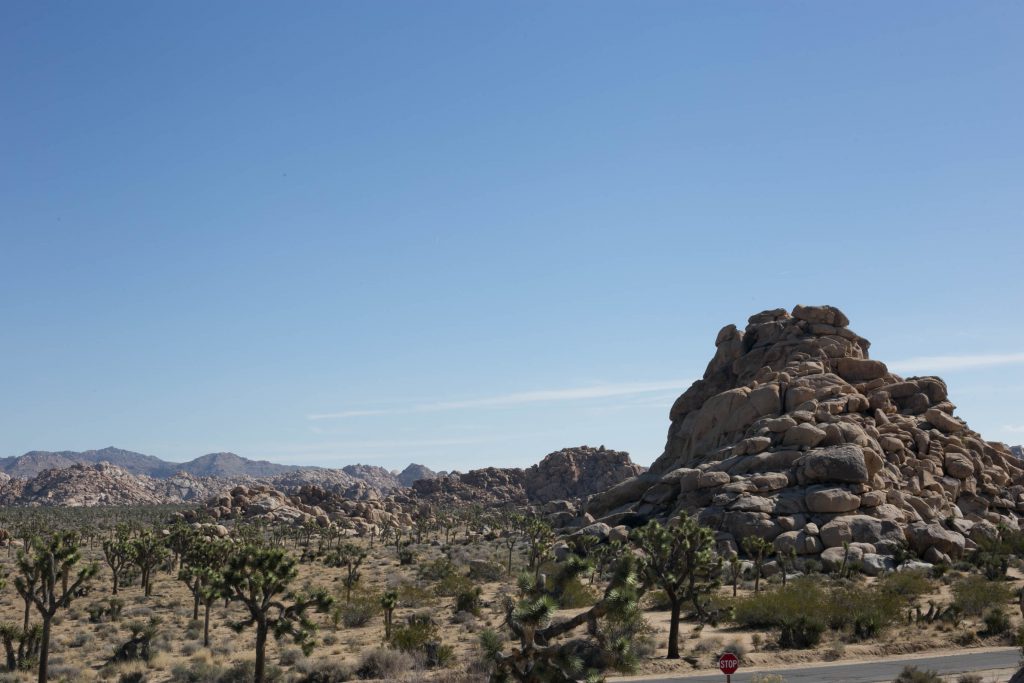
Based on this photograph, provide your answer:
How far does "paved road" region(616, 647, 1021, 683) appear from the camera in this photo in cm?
2455

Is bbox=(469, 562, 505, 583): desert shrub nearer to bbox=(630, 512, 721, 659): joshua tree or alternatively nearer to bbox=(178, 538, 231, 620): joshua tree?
bbox=(178, 538, 231, 620): joshua tree

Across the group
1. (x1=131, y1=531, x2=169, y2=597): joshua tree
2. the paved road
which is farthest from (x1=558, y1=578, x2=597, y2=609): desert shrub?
(x1=131, y1=531, x2=169, y2=597): joshua tree

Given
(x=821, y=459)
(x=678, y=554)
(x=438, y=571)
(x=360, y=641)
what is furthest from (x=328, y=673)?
(x=821, y=459)

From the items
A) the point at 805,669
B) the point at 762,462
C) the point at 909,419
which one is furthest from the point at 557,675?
the point at 909,419

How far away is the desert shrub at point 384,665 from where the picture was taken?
2794cm

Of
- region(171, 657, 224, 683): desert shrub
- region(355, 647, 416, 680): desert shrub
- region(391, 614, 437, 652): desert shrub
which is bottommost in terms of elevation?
region(171, 657, 224, 683): desert shrub

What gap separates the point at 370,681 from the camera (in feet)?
87.0

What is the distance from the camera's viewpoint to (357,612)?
4112 cm

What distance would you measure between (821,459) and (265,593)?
46.9 m

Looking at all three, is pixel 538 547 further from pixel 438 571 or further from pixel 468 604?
pixel 468 604

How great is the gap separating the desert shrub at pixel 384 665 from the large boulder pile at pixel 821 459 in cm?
3198

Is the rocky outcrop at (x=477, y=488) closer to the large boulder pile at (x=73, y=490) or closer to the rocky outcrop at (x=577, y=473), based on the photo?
the rocky outcrop at (x=577, y=473)

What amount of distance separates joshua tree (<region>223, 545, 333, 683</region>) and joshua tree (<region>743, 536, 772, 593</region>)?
3069cm

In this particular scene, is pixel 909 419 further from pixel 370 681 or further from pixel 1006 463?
pixel 370 681
